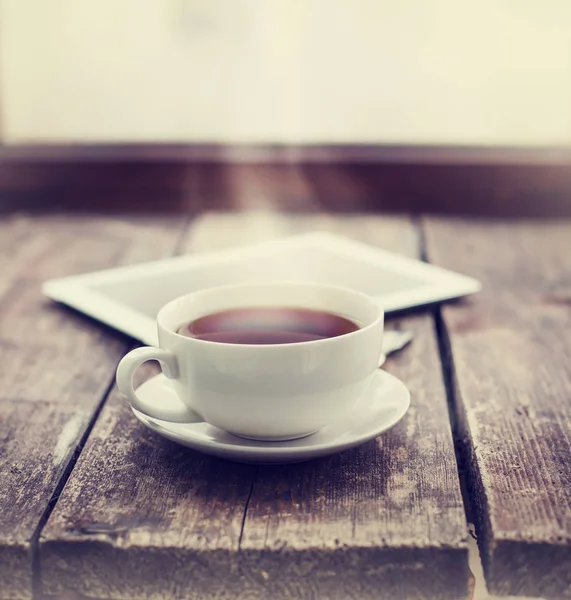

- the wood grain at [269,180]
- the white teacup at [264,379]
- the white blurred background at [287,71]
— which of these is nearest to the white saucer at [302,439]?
the white teacup at [264,379]

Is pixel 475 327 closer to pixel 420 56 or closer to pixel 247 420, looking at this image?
pixel 247 420

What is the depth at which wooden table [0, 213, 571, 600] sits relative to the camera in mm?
463

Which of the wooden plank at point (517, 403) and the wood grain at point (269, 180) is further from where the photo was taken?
the wood grain at point (269, 180)

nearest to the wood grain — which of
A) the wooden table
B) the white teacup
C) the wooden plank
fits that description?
the wooden plank

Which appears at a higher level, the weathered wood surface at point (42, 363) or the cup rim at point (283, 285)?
the cup rim at point (283, 285)

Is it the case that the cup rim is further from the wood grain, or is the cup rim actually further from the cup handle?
the wood grain

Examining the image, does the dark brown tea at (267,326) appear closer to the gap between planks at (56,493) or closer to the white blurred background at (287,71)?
the gap between planks at (56,493)

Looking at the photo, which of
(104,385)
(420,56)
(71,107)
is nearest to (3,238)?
(71,107)

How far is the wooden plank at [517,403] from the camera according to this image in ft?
1.52

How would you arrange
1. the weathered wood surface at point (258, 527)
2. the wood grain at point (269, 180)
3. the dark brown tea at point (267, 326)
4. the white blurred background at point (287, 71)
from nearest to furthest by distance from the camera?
the weathered wood surface at point (258, 527)
the dark brown tea at point (267, 326)
the wood grain at point (269, 180)
the white blurred background at point (287, 71)

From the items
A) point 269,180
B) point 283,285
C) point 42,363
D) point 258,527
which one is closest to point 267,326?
point 283,285

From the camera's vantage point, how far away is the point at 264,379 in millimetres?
515

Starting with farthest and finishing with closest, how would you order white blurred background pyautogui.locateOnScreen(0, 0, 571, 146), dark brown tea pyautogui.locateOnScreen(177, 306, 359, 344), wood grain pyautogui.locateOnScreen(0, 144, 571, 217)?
white blurred background pyautogui.locateOnScreen(0, 0, 571, 146), wood grain pyautogui.locateOnScreen(0, 144, 571, 217), dark brown tea pyautogui.locateOnScreen(177, 306, 359, 344)

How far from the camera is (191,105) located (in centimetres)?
176
